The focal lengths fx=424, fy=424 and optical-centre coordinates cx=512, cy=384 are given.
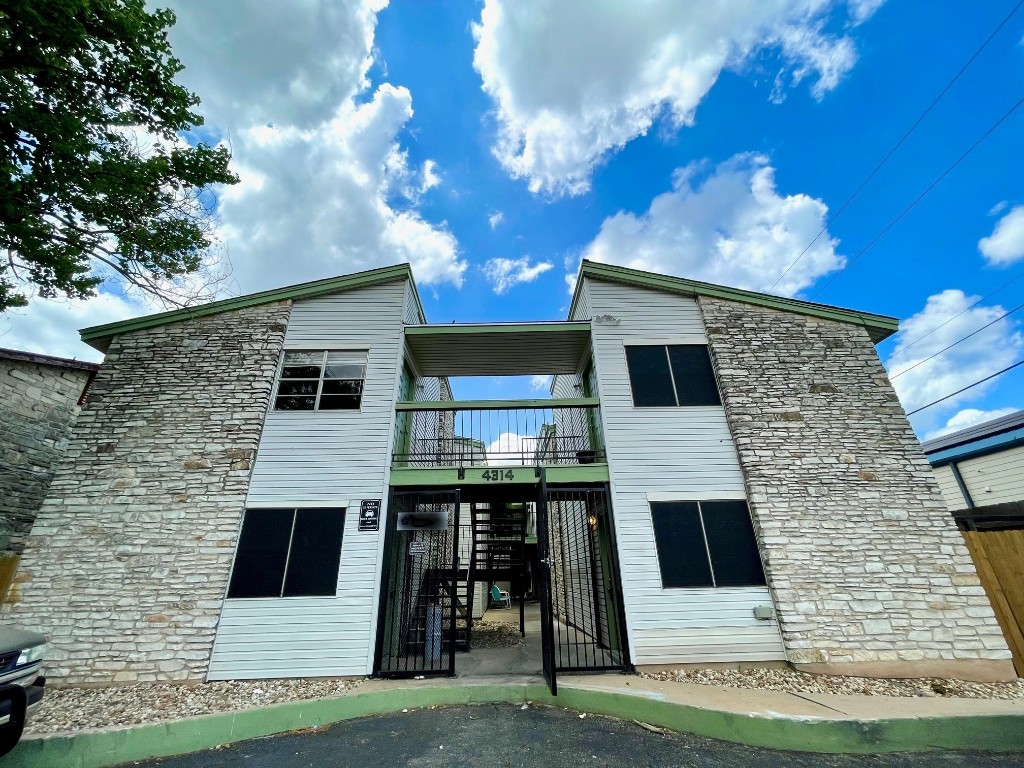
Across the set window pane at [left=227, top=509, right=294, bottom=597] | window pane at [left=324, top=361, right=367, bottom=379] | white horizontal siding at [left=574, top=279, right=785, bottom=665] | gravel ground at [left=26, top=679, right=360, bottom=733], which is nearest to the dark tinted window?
window pane at [left=227, top=509, right=294, bottom=597]

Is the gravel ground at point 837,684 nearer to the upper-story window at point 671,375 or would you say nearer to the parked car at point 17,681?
the upper-story window at point 671,375

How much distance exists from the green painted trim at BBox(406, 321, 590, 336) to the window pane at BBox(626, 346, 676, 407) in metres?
1.05

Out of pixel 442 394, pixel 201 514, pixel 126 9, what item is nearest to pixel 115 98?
pixel 126 9

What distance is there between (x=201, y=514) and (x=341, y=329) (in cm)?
363

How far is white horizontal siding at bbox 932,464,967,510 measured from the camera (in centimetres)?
1068

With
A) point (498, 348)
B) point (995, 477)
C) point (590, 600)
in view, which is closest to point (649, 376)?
point (498, 348)

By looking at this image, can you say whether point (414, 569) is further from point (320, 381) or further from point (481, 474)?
Result: point (320, 381)

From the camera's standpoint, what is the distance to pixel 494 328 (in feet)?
26.3

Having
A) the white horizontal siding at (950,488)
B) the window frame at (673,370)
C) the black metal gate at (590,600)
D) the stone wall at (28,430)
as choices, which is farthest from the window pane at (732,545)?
the stone wall at (28,430)

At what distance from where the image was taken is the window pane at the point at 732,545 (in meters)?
6.11

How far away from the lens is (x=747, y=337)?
302 inches

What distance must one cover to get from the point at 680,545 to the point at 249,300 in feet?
27.9

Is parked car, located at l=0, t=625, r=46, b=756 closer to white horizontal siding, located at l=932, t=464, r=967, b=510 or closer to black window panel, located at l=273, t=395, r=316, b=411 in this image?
black window panel, located at l=273, t=395, r=316, b=411

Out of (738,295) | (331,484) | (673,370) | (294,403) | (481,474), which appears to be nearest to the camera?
(331,484)
